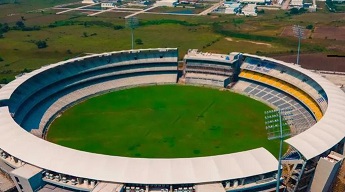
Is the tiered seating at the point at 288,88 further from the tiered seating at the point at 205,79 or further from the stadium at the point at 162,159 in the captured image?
the tiered seating at the point at 205,79

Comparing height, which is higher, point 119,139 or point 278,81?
point 278,81

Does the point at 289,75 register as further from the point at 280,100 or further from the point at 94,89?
the point at 94,89

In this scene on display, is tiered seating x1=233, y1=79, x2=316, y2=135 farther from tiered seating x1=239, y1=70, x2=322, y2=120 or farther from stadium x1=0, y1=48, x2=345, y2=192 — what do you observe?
tiered seating x1=239, y1=70, x2=322, y2=120

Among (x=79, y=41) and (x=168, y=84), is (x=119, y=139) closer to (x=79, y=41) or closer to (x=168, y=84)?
(x=168, y=84)

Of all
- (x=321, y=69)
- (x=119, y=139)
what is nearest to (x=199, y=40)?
A: (x=321, y=69)

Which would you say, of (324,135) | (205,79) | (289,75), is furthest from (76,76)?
(324,135)

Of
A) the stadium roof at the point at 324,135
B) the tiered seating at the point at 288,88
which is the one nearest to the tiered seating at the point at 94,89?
the tiered seating at the point at 288,88

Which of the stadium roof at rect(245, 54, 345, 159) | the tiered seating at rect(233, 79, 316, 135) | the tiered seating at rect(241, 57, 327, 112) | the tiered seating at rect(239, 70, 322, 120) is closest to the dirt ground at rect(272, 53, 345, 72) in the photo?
the tiered seating at rect(241, 57, 327, 112)
